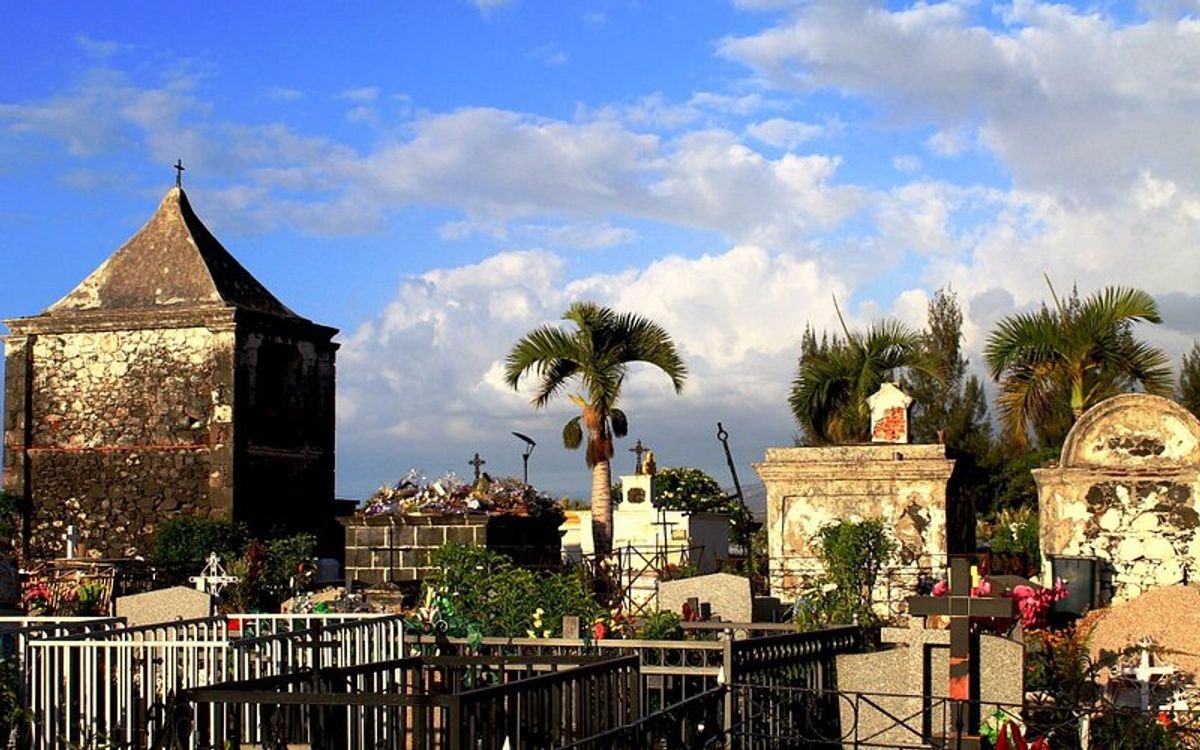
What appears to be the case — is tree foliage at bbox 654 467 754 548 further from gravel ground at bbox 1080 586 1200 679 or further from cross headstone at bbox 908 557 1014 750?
cross headstone at bbox 908 557 1014 750

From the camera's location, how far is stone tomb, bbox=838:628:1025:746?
445 inches

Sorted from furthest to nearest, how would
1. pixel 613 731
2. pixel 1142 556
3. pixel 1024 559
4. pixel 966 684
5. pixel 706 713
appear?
1. pixel 1024 559
2. pixel 1142 556
3. pixel 966 684
4. pixel 706 713
5. pixel 613 731

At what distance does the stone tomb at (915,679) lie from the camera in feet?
37.1

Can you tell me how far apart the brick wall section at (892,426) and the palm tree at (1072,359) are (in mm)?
4031

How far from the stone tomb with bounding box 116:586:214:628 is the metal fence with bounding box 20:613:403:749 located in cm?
376

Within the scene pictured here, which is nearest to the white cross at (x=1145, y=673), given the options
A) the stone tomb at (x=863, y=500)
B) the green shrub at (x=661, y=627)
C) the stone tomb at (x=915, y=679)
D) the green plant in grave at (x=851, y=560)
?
the stone tomb at (x=915, y=679)

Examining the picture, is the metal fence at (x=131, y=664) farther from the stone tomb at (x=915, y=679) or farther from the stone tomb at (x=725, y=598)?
the stone tomb at (x=725, y=598)

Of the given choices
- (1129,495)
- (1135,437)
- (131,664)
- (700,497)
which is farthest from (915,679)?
(700,497)

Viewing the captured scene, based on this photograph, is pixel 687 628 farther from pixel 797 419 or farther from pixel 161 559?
pixel 797 419

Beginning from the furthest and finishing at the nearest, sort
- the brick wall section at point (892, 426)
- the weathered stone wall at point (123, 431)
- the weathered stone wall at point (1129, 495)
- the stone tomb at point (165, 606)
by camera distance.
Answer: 1. the weathered stone wall at point (123, 431)
2. the brick wall section at point (892, 426)
3. the weathered stone wall at point (1129, 495)
4. the stone tomb at point (165, 606)

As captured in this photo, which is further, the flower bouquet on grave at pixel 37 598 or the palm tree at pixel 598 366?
the palm tree at pixel 598 366

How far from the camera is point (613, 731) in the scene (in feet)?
24.0

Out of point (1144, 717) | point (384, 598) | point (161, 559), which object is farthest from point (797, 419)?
point (1144, 717)

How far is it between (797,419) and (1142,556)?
11561mm
